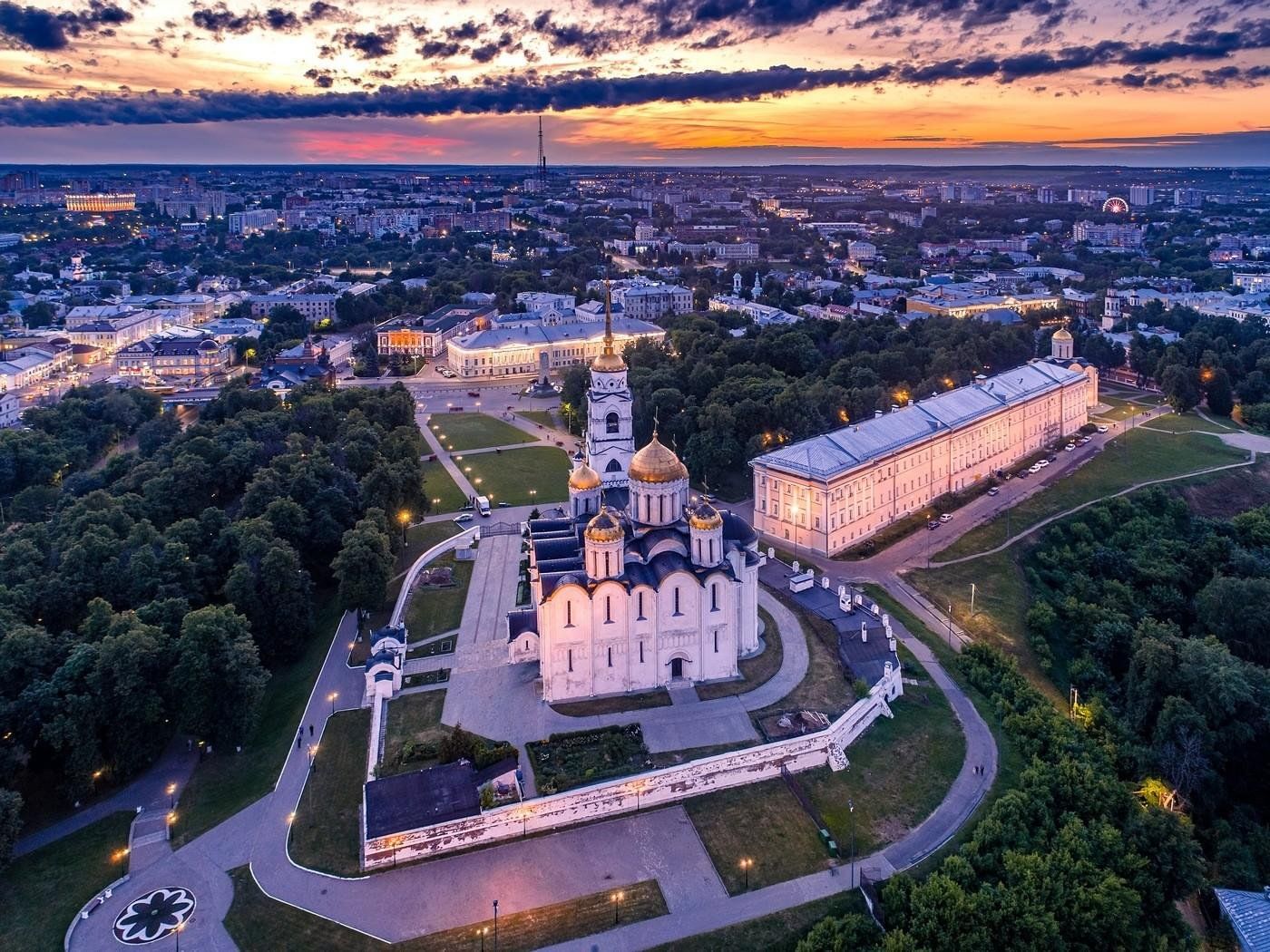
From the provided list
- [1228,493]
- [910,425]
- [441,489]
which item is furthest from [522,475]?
[1228,493]

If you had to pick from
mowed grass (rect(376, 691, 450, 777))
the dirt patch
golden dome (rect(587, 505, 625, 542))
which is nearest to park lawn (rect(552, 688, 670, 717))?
mowed grass (rect(376, 691, 450, 777))

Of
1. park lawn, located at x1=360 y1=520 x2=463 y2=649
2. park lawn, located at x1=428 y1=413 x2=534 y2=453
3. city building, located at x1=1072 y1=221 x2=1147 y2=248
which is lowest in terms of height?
park lawn, located at x1=428 y1=413 x2=534 y2=453

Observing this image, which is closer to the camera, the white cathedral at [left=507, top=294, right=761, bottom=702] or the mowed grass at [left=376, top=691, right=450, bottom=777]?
the mowed grass at [left=376, top=691, right=450, bottom=777]

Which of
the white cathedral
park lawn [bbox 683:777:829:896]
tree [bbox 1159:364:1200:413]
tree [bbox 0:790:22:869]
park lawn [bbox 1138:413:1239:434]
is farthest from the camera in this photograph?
tree [bbox 1159:364:1200:413]

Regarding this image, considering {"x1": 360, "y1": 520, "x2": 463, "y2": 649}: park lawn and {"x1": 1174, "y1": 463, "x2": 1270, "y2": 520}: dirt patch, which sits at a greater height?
{"x1": 360, "y1": 520, "x2": 463, "y2": 649}: park lawn

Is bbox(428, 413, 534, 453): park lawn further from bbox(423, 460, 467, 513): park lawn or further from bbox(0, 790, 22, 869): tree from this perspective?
bbox(0, 790, 22, 869): tree

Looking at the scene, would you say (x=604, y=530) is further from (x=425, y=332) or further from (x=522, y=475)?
(x=425, y=332)

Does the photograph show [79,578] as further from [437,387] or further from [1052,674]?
[437,387]
